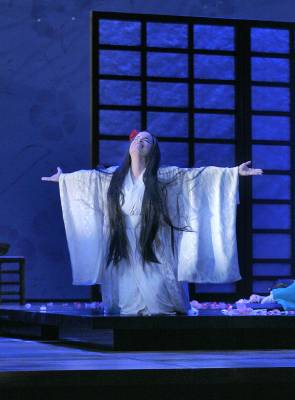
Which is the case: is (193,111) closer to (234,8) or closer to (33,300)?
(234,8)

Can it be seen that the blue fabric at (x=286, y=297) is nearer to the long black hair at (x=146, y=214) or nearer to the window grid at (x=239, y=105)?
the long black hair at (x=146, y=214)

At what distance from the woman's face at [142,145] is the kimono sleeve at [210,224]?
0.83 feet

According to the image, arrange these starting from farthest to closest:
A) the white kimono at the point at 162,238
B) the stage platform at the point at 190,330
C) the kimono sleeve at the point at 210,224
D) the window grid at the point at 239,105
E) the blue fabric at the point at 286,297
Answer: the window grid at the point at 239,105 → the blue fabric at the point at 286,297 → the kimono sleeve at the point at 210,224 → the white kimono at the point at 162,238 → the stage platform at the point at 190,330

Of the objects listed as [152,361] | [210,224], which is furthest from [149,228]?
[152,361]

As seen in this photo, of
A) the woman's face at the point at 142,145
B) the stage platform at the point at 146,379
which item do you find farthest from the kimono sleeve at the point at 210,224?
the stage platform at the point at 146,379

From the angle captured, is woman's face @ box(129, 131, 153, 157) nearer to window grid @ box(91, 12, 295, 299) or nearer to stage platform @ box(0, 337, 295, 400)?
stage platform @ box(0, 337, 295, 400)

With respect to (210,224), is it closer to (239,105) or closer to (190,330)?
(190,330)

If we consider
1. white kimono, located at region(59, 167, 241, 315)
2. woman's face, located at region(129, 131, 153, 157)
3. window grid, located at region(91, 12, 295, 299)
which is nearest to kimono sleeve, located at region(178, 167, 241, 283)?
white kimono, located at region(59, 167, 241, 315)

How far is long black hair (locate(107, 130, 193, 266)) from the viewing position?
17.9 feet

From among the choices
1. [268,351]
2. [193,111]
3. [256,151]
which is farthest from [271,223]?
[268,351]

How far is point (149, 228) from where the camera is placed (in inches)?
215

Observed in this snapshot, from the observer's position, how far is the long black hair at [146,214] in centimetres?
547

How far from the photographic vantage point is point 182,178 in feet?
18.8

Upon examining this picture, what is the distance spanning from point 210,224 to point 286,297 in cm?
81
